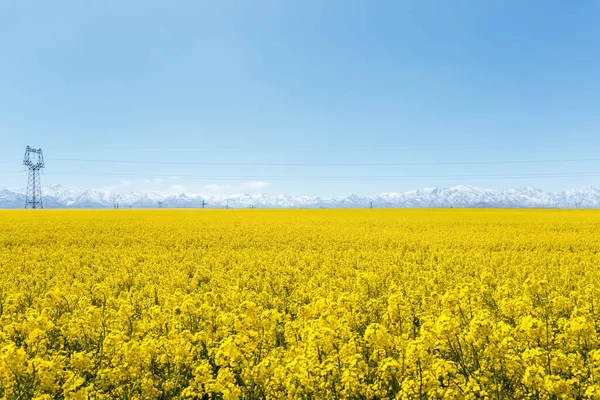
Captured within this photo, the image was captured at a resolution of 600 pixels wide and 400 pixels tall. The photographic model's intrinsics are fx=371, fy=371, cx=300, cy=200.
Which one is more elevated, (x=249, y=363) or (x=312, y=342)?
(x=312, y=342)

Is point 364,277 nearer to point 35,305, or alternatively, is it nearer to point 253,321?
point 253,321

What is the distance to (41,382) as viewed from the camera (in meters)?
4.49

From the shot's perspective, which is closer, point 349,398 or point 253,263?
point 349,398

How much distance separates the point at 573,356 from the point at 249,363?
13.5 feet

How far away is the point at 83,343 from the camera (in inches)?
248

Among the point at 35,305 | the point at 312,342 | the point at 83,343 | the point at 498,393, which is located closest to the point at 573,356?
the point at 498,393

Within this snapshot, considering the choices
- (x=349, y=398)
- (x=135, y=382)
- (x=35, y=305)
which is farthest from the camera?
(x=35, y=305)

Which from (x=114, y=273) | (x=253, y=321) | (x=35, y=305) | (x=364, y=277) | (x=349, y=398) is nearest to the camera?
(x=349, y=398)

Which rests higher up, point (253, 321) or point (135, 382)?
point (253, 321)

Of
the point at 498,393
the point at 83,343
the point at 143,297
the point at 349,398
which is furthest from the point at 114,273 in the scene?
the point at 498,393

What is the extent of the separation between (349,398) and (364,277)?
17.2 feet

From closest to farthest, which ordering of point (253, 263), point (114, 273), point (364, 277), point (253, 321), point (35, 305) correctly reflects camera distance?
point (253, 321) < point (35, 305) < point (364, 277) < point (114, 273) < point (253, 263)

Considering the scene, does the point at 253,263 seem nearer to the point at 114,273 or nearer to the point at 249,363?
the point at 114,273

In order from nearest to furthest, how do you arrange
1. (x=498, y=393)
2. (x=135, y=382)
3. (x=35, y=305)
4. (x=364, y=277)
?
(x=498, y=393), (x=135, y=382), (x=35, y=305), (x=364, y=277)
